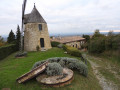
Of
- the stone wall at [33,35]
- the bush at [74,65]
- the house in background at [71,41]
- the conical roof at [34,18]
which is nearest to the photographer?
the bush at [74,65]

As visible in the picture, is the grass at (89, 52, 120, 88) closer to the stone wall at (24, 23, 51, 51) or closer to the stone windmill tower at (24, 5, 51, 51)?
the stone windmill tower at (24, 5, 51, 51)

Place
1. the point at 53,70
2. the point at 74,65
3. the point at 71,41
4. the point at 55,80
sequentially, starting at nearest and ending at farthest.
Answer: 1. the point at 55,80
2. the point at 53,70
3. the point at 74,65
4. the point at 71,41

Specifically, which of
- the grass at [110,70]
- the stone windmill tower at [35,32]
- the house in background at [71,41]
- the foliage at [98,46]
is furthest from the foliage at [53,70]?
the house in background at [71,41]

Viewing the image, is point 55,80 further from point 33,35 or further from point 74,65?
point 33,35

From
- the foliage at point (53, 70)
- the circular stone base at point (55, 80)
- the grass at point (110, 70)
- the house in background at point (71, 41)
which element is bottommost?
the grass at point (110, 70)

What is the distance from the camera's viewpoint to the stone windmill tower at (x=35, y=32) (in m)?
18.8

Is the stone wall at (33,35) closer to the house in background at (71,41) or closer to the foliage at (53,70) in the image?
the house in background at (71,41)

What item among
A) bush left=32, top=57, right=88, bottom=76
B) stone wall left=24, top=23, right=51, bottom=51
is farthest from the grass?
stone wall left=24, top=23, right=51, bottom=51

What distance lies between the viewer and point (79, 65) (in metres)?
7.48

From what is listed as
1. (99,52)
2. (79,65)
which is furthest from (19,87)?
(99,52)

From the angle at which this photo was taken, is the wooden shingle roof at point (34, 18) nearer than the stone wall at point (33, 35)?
No

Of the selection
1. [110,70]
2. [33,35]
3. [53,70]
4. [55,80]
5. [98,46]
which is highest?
[33,35]

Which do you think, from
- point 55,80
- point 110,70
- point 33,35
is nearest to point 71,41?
point 33,35

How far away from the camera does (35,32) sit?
1881 centimetres
